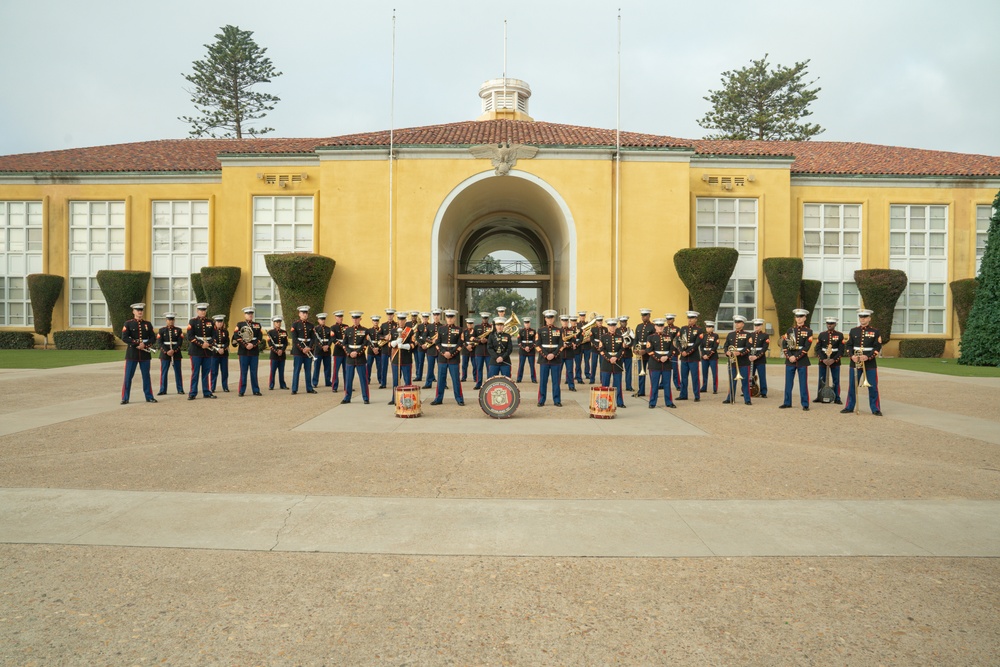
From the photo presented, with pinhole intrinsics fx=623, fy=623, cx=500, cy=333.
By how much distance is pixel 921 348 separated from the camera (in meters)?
26.4

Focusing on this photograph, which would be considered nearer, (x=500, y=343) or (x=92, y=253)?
(x=500, y=343)

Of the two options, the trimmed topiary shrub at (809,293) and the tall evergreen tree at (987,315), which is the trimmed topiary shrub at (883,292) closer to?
the trimmed topiary shrub at (809,293)

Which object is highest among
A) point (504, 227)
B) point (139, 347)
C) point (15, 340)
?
point (504, 227)

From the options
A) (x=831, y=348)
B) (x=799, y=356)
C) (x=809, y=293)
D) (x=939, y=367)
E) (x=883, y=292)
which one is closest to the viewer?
(x=799, y=356)

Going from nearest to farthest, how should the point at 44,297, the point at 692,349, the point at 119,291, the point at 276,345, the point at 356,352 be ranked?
1. the point at 356,352
2. the point at 692,349
3. the point at 276,345
4. the point at 119,291
5. the point at 44,297

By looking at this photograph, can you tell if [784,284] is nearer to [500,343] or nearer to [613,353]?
[613,353]

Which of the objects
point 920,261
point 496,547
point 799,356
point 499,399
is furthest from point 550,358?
point 920,261

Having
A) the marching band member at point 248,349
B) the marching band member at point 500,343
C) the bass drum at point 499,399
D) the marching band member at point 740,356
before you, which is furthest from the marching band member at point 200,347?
the marching band member at point 740,356

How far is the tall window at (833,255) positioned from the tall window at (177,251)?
26.4m

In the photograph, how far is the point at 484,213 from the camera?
29984mm

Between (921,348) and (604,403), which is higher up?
(921,348)

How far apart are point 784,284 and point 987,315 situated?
6649 millimetres

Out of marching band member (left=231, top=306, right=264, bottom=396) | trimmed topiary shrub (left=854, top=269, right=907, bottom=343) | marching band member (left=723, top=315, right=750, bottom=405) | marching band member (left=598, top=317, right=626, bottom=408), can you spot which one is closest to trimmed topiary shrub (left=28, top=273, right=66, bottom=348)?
marching band member (left=231, top=306, right=264, bottom=396)

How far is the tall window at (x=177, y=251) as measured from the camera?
1078 inches
